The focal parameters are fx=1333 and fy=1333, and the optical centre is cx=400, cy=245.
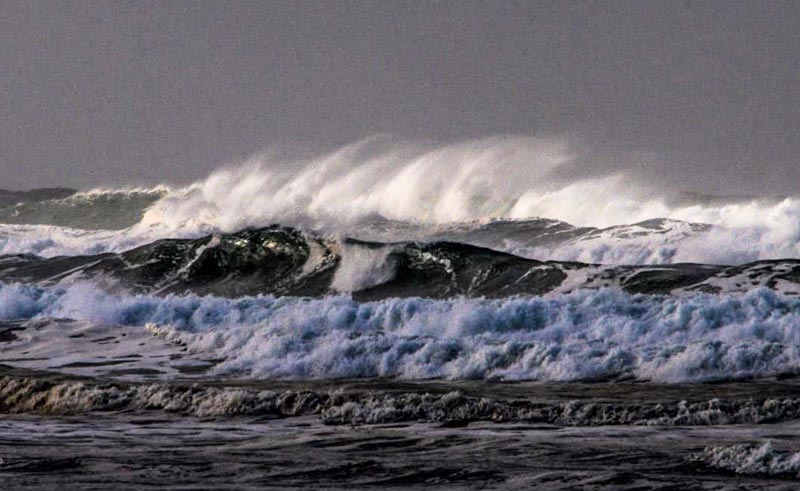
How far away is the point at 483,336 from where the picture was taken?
20.0m

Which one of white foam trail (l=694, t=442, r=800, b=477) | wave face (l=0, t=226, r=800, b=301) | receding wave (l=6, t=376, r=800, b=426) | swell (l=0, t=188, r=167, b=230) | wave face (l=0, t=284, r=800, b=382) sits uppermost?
swell (l=0, t=188, r=167, b=230)

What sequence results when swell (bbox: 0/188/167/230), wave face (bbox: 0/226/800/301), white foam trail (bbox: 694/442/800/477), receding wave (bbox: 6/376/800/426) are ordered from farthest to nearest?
swell (bbox: 0/188/167/230)
wave face (bbox: 0/226/800/301)
receding wave (bbox: 6/376/800/426)
white foam trail (bbox: 694/442/800/477)

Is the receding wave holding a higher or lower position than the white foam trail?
higher

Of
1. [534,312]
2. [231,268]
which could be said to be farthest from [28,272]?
[534,312]

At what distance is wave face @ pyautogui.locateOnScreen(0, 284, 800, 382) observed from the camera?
1694cm

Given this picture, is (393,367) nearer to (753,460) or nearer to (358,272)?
(753,460)

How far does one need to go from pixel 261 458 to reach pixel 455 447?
1.60 meters

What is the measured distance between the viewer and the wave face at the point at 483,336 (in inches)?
667

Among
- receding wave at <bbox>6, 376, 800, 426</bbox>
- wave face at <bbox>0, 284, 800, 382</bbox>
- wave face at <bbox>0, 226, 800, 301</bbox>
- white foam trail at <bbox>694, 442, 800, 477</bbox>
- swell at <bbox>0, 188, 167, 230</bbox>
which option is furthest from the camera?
swell at <bbox>0, 188, 167, 230</bbox>

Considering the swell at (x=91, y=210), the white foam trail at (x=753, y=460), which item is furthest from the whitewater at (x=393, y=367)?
the swell at (x=91, y=210)

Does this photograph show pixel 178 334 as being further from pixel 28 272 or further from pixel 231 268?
pixel 28 272

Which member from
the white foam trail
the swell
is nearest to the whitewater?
the white foam trail

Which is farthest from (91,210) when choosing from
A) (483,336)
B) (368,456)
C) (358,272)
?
(368,456)

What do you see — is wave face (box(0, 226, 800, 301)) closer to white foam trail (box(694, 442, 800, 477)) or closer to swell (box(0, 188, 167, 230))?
white foam trail (box(694, 442, 800, 477))
